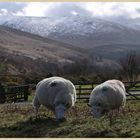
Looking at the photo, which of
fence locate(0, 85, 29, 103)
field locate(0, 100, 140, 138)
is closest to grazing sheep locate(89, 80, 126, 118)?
field locate(0, 100, 140, 138)

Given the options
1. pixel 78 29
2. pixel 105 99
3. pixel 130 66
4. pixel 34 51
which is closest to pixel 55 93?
pixel 105 99

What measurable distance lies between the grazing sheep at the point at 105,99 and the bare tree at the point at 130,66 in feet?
22.9

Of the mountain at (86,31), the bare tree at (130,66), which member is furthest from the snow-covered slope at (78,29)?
the bare tree at (130,66)

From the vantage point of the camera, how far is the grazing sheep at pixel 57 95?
12656 mm

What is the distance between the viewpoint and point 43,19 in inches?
642

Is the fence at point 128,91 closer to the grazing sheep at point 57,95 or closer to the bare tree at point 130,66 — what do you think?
the bare tree at point 130,66

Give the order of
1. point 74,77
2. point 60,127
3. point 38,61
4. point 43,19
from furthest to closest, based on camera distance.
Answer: point 38,61, point 74,77, point 43,19, point 60,127

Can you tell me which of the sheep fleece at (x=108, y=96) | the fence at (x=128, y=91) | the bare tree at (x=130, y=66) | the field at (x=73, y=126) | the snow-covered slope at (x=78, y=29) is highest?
the snow-covered slope at (x=78, y=29)

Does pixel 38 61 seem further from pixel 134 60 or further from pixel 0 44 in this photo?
pixel 134 60

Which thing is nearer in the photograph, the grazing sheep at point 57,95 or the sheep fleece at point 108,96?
the sheep fleece at point 108,96

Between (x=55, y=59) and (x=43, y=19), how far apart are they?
677 centimetres

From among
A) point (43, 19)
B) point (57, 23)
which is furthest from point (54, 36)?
point (43, 19)

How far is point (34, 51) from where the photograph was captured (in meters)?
24.5

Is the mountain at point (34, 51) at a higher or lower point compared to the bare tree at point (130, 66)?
higher
